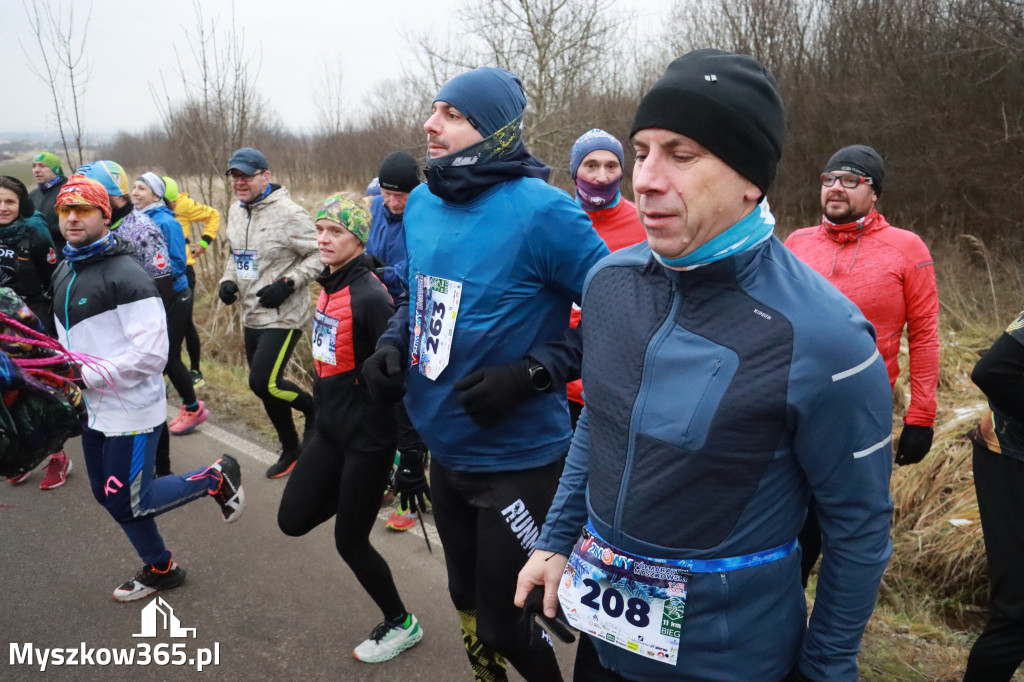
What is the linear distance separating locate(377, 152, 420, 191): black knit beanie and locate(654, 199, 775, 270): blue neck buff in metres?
4.25

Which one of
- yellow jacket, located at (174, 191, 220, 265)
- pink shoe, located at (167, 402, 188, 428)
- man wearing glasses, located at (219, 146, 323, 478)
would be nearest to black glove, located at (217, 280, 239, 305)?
man wearing glasses, located at (219, 146, 323, 478)

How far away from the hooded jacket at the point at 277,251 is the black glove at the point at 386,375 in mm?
2900

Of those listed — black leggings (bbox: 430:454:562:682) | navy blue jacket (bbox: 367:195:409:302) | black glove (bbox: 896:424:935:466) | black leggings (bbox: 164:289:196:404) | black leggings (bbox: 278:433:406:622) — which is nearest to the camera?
black leggings (bbox: 430:454:562:682)

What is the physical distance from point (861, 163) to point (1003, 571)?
1876 mm

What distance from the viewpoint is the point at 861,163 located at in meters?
3.39

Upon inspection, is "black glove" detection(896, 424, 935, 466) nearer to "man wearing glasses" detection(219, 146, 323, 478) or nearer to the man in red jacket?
the man in red jacket

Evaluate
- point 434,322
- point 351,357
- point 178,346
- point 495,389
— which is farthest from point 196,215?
point 495,389

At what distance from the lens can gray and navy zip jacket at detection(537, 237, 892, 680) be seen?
4.41 feet

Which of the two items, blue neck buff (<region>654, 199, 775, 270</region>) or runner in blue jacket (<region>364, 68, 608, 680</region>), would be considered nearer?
blue neck buff (<region>654, 199, 775, 270</region>)

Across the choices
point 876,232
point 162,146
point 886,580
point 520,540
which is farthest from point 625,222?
point 162,146

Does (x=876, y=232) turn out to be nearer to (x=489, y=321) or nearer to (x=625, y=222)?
(x=625, y=222)

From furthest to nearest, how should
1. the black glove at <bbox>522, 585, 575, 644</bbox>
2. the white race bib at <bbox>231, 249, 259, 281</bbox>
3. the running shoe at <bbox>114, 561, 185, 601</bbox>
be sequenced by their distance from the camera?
the white race bib at <bbox>231, 249, 259, 281</bbox>
the running shoe at <bbox>114, 561, 185, 601</bbox>
the black glove at <bbox>522, 585, 575, 644</bbox>

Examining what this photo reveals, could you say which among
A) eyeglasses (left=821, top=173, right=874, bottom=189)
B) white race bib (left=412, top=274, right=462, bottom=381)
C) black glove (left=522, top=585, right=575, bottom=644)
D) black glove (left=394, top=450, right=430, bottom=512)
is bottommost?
black glove (left=394, top=450, right=430, bottom=512)

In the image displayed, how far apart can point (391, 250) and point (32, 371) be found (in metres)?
3.53
